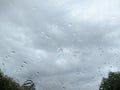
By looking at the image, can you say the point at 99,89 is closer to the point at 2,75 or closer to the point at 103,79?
the point at 103,79

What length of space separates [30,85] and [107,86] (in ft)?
159

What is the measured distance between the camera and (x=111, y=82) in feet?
490

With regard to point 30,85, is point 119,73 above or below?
below

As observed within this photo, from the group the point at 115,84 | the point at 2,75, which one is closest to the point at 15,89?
the point at 2,75

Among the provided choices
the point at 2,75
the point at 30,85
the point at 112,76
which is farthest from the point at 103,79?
the point at 2,75

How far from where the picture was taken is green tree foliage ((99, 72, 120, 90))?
474 feet

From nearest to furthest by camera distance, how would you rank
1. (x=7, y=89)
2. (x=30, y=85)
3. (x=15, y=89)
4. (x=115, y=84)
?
1. (x=7, y=89)
2. (x=15, y=89)
3. (x=115, y=84)
4. (x=30, y=85)

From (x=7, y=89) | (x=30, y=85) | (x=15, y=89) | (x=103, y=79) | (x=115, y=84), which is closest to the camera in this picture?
(x=7, y=89)

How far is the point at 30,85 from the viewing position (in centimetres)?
18300

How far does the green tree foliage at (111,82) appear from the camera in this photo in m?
144

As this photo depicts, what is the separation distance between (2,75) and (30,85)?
262ft

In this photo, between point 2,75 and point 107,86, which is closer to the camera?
point 2,75

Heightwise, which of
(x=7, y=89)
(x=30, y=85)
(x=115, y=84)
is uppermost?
(x=30, y=85)

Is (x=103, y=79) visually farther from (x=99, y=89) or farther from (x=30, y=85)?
(x=30, y=85)
